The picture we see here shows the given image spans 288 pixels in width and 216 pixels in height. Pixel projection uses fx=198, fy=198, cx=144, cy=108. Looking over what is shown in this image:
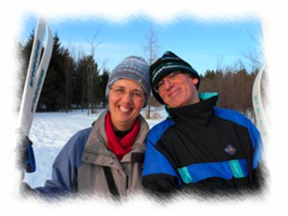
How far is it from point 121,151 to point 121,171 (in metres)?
0.14

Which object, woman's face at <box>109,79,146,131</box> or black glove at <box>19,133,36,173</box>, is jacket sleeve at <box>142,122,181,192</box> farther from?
black glove at <box>19,133,36,173</box>

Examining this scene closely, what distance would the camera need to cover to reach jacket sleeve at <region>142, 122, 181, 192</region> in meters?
1.13

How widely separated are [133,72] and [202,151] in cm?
72

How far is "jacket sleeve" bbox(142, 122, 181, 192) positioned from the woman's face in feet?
1.15

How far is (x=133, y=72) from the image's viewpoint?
1433mm

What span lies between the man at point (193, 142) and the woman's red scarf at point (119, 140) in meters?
0.14

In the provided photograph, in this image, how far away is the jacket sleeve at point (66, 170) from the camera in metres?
1.21

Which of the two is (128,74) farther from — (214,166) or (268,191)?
(268,191)

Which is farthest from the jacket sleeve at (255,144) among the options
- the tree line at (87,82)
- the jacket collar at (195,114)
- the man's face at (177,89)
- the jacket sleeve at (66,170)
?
the tree line at (87,82)

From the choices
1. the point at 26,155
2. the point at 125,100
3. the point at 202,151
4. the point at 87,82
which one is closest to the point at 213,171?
the point at 202,151

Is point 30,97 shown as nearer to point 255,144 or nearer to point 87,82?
point 255,144

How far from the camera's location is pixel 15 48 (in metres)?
1.03

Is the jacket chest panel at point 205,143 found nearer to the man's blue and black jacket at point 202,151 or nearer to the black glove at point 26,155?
the man's blue and black jacket at point 202,151

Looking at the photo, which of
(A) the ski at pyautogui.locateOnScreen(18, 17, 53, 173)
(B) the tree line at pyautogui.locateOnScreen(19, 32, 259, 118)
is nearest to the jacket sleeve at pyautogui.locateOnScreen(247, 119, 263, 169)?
(A) the ski at pyautogui.locateOnScreen(18, 17, 53, 173)
